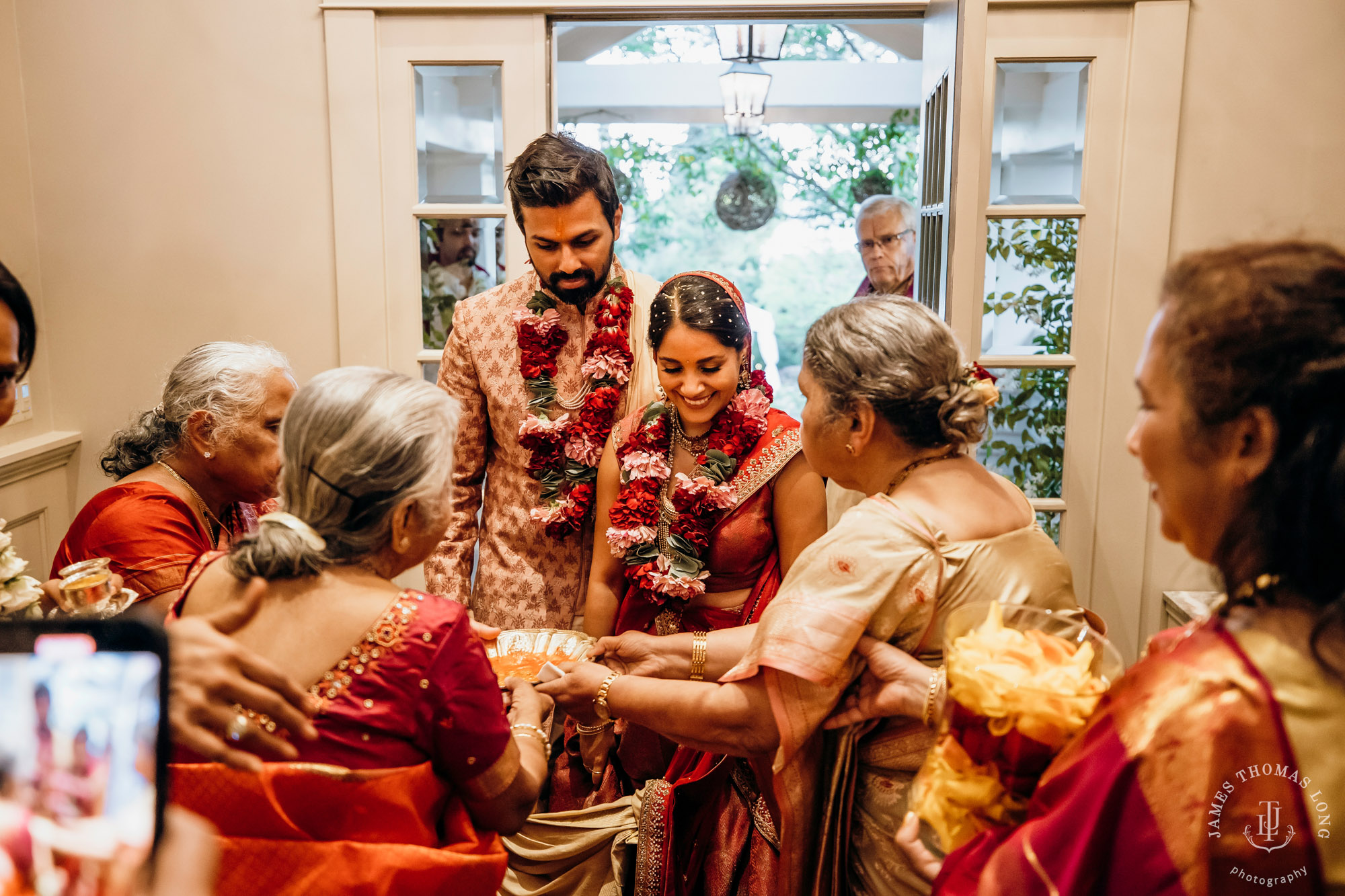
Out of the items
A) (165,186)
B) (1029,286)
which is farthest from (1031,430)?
(165,186)

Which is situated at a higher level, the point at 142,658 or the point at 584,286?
the point at 584,286

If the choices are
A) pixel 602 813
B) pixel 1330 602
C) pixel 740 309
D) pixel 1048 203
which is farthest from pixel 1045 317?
pixel 1330 602

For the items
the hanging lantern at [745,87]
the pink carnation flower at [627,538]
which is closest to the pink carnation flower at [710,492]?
the pink carnation flower at [627,538]

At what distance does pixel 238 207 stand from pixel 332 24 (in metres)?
0.73

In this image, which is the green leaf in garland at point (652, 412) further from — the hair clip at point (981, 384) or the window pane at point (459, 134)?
the window pane at point (459, 134)

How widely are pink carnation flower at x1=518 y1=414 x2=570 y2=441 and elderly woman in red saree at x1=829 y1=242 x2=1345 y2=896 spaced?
69.1 inches

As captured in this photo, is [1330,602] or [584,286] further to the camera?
[584,286]

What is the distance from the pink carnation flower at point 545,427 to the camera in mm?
2531

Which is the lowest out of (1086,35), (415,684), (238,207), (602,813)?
(602,813)

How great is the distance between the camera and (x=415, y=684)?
132cm

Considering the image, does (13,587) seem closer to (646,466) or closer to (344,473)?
(344,473)

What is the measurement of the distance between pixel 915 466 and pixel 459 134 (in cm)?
234

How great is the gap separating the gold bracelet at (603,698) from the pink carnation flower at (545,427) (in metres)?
0.84

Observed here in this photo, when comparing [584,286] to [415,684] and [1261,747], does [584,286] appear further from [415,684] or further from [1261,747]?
[1261,747]
